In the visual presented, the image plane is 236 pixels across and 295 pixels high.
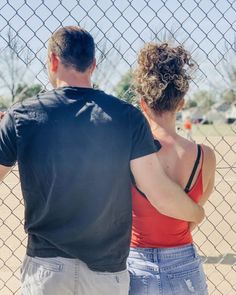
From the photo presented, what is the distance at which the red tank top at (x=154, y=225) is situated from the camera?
218 cm

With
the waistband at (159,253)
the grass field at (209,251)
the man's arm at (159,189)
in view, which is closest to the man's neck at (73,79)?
the man's arm at (159,189)

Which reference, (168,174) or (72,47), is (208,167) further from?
(72,47)

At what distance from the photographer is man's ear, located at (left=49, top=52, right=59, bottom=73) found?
2049 mm

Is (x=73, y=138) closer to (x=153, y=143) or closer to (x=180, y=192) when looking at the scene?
(x=153, y=143)

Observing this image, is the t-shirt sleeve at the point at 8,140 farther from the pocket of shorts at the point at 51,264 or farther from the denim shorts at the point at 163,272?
the denim shorts at the point at 163,272

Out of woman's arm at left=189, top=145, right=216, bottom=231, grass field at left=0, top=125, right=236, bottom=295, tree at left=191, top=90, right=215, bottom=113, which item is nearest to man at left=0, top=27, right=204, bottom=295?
woman's arm at left=189, top=145, right=216, bottom=231

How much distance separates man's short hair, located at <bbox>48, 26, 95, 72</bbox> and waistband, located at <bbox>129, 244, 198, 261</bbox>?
76cm

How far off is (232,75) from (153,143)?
1898 mm

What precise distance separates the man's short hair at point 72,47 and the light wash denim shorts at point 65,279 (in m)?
0.73

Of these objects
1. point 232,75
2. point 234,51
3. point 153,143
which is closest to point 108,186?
point 153,143

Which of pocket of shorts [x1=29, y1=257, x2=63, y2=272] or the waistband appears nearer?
pocket of shorts [x1=29, y1=257, x2=63, y2=272]

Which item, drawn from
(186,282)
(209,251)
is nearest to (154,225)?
(186,282)

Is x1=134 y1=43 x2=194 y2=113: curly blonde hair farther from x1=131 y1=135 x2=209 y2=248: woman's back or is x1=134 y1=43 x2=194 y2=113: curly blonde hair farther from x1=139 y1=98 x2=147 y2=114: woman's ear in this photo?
x1=131 y1=135 x2=209 y2=248: woman's back

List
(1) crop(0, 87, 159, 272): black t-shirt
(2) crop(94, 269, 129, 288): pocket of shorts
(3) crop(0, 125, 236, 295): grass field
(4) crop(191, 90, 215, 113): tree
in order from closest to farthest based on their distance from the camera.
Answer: (1) crop(0, 87, 159, 272): black t-shirt → (2) crop(94, 269, 129, 288): pocket of shorts → (4) crop(191, 90, 215, 113): tree → (3) crop(0, 125, 236, 295): grass field
